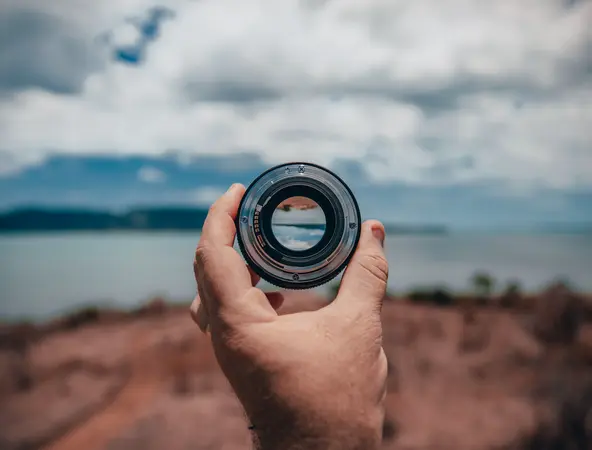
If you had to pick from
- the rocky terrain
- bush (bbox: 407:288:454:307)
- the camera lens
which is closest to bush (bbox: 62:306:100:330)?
the rocky terrain

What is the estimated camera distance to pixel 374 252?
7.70 feet

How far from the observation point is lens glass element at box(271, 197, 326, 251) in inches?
98.7

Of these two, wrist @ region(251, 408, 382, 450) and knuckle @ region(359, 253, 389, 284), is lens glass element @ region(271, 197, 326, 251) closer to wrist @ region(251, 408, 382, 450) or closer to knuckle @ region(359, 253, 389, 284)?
knuckle @ region(359, 253, 389, 284)

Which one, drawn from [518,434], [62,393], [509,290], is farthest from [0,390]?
[509,290]

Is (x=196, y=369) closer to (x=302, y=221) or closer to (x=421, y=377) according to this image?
(x=421, y=377)

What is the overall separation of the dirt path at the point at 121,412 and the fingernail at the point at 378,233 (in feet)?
36.4

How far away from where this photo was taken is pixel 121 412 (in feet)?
45.6

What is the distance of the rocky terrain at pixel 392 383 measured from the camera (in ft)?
39.4

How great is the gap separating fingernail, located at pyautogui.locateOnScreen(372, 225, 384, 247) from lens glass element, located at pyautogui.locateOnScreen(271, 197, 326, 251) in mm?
215

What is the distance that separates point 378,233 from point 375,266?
227 millimetres

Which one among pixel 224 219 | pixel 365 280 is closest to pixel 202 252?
pixel 224 219

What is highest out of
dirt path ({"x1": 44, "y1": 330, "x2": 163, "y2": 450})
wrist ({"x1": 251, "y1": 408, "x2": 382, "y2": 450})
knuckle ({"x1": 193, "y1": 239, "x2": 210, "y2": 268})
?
knuckle ({"x1": 193, "y1": 239, "x2": 210, "y2": 268})

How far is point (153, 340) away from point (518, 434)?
11.1m

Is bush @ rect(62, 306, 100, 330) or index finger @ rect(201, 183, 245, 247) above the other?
index finger @ rect(201, 183, 245, 247)
